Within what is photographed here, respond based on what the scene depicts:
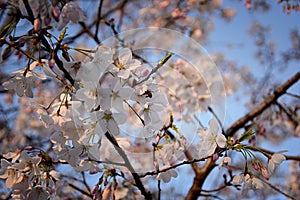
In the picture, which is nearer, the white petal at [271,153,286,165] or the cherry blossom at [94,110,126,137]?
the cherry blossom at [94,110,126,137]

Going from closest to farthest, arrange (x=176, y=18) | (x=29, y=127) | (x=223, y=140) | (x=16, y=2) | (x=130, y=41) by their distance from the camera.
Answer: (x=223, y=140)
(x=16, y=2)
(x=130, y=41)
(x=176, y=18)
(x=29, y=127)

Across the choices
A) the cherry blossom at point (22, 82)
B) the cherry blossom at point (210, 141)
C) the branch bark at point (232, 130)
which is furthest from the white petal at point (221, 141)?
the branch bark at point (232, 130)

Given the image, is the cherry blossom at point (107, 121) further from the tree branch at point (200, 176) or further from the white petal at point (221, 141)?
the tree branch at point (200, 176)

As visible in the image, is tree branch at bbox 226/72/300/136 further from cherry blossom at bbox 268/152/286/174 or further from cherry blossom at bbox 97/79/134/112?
cherry blossom at bbox 97/79/134/112

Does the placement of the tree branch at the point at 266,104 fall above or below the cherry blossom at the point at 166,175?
above

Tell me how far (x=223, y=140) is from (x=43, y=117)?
2.36 feet

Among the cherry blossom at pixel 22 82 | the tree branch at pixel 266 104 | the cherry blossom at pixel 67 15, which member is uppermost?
the tree branch at pixel 266 104

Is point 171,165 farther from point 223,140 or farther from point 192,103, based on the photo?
point 192,103

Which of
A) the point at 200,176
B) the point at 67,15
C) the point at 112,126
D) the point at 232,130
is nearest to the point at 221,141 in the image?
the point at 112,126

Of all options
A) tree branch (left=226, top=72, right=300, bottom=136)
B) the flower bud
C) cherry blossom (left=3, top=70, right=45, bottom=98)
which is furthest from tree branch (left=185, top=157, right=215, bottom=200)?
the flower bud

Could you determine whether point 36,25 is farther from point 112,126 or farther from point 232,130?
point 232,130

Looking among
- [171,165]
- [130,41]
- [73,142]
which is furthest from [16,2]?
[130,41]

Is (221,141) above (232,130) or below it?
below

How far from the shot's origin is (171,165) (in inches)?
57.8
